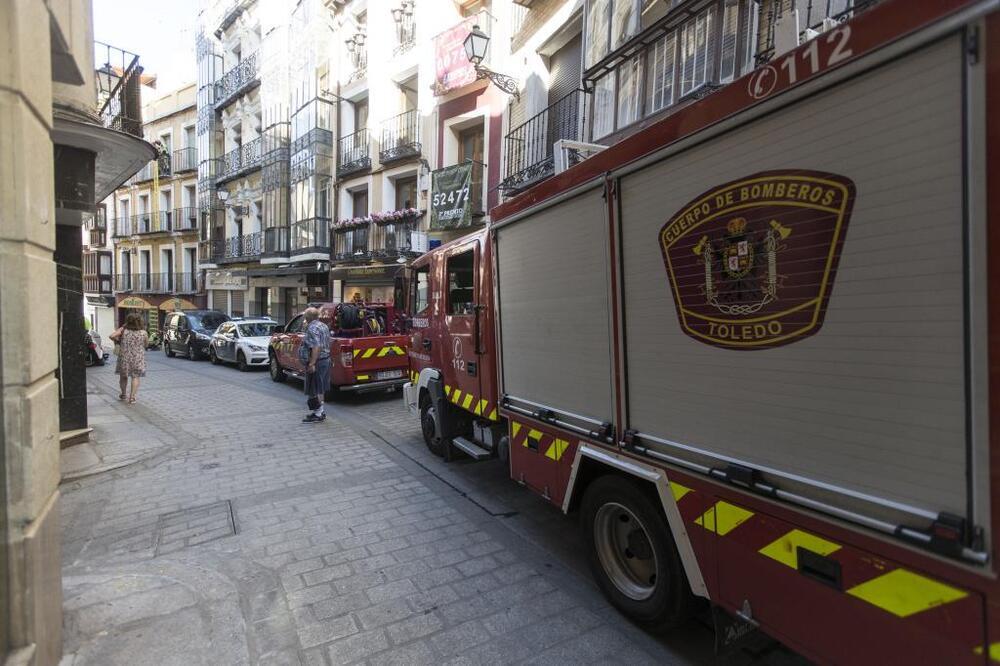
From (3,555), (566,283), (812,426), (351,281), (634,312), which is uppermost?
(351,281)

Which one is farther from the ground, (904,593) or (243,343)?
(243,343)

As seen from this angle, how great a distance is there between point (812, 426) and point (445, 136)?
14.3 meters

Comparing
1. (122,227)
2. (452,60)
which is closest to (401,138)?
(452,60)

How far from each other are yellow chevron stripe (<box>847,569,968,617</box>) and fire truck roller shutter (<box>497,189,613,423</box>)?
4.77ft

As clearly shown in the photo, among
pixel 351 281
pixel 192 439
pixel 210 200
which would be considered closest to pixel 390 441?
pixel 192 439

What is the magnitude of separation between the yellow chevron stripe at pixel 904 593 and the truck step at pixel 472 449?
3600mm

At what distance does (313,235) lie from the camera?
20625 millimetres

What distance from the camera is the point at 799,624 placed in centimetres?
206

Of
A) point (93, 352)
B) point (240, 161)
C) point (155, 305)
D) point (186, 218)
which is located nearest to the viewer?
point (93, 352)

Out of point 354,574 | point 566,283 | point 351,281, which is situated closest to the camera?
point 566,283

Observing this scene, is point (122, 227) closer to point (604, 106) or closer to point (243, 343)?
point (243, 343)

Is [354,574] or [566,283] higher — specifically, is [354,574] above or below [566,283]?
below

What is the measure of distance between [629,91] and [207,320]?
61.7 ft

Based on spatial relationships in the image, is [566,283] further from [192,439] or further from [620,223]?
[192,439]
